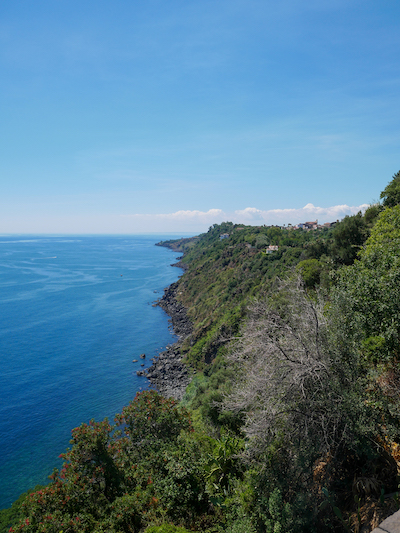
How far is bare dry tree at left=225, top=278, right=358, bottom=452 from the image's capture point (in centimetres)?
780

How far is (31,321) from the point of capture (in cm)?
6369

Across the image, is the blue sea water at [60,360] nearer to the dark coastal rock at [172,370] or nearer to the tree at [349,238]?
the dark coastal rock at [172,370]

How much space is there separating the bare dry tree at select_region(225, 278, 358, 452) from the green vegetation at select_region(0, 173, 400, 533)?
32mm

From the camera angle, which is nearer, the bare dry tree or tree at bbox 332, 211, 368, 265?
the bare dry tree

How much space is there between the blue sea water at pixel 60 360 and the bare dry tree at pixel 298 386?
26.5 metres

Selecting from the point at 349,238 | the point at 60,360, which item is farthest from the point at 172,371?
the point at 349,238

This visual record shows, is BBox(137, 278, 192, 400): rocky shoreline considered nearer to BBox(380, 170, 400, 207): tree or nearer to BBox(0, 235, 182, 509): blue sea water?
BBox(0, 235, 182, 509): blue sea water

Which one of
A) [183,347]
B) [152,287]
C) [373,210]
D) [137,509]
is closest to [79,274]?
[152,287]

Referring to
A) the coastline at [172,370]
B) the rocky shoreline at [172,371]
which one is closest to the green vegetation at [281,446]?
the coastline at [172,370]

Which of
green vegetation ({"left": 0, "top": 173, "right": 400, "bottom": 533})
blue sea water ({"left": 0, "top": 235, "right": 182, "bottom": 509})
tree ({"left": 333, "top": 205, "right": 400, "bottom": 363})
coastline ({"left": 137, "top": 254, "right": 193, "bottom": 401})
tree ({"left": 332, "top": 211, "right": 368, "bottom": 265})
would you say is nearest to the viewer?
green vegetation ({"left": 0, "top": 173, "right": 400, "bottom": 533})

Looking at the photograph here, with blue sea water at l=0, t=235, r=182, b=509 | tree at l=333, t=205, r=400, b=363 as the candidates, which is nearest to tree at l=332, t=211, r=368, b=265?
tree at l=333, t=205, r=400, b=363

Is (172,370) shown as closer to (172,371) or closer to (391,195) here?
(172,371)

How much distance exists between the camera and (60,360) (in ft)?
155

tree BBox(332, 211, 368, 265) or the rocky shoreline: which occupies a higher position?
tree BBox(332, 211, 368, 265)
